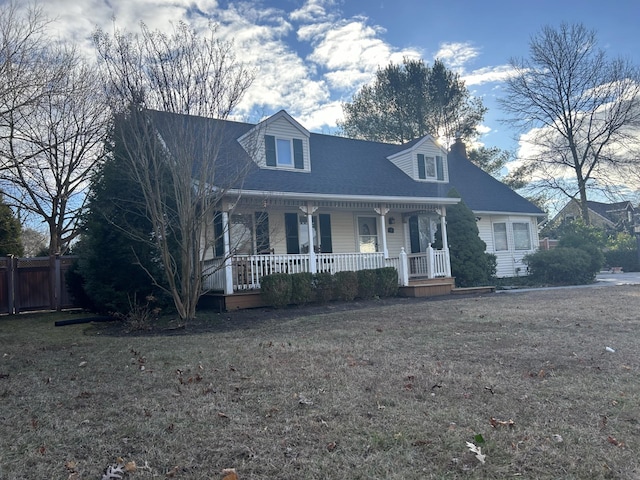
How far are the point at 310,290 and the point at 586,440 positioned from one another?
30.2 ft

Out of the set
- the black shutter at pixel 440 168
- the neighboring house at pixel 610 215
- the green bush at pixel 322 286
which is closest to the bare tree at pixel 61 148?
the green bush at pixel 322 286

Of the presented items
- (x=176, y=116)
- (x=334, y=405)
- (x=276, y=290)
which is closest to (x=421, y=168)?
(x=276, y=290)

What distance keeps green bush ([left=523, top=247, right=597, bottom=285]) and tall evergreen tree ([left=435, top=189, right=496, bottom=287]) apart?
2.95 m

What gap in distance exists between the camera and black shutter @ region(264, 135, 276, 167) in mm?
14383

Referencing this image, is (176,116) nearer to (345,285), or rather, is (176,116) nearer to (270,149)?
(270,149)

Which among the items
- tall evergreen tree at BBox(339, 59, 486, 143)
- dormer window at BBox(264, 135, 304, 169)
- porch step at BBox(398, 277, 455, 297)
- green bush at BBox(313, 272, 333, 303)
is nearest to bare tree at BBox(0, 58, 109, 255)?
dormer window at BBox(264, 135, 304, 169)

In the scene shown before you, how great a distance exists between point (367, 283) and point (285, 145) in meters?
5.30

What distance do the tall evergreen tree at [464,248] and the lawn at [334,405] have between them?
8.77 meters

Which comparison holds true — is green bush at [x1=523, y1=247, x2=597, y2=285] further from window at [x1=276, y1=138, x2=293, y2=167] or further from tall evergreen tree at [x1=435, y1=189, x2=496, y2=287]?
window at [x1=276, y1=138, x2=293, y2=167]

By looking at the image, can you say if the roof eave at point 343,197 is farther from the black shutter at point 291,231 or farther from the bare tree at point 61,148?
the bare tree at point 61,148

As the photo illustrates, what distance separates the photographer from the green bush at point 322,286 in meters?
12.3

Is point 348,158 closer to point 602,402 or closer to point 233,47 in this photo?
point 233,47

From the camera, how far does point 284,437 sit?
3031 millimetres

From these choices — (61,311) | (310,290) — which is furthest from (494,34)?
(61,311)
